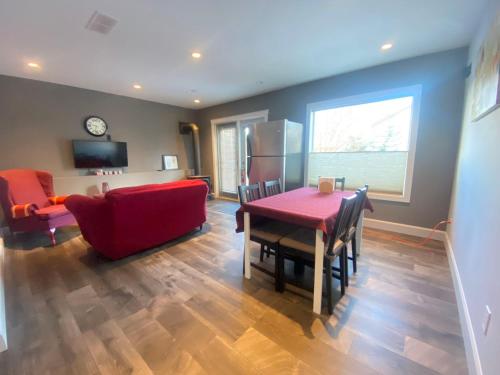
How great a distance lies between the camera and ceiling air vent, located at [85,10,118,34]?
1.99 meters

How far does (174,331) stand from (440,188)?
3.68 m

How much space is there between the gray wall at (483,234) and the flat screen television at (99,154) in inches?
→ 220

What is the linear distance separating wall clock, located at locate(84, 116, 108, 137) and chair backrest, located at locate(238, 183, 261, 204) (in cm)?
403

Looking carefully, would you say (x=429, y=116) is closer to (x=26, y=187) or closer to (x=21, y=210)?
(x=21, y=210)

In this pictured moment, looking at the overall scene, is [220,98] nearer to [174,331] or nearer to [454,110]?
[454,110]

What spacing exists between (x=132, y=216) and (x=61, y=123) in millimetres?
3119

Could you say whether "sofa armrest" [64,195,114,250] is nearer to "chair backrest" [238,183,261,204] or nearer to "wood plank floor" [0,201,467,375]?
"wood plank floor" [0,201,467,375]

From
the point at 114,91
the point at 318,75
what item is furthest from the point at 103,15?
the point at 318,75

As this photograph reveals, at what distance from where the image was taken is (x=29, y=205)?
2840mm

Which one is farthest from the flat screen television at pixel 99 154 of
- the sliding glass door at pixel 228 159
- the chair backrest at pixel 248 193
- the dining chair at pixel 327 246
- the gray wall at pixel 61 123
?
the dining chair at pixel 327 246

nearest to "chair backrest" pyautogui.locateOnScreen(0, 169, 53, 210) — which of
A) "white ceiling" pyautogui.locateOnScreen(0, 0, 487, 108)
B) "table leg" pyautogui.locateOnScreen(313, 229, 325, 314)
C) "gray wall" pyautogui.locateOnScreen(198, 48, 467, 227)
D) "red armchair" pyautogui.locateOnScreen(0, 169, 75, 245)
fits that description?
"red armchair" pyautogui.locateOnScreen(0, 169, 75, 245)

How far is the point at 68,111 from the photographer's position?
3963 millimetres

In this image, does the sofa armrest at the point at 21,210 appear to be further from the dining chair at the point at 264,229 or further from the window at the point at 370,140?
the window at the point at 370,140

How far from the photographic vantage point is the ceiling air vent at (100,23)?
1987mm
